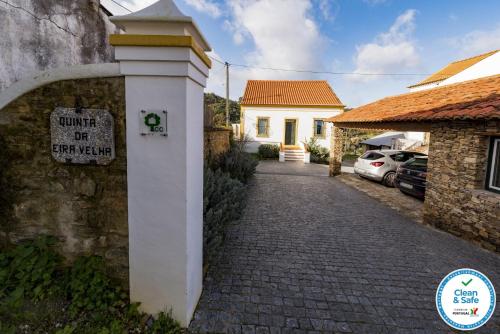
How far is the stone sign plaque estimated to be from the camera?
2422 millimetres

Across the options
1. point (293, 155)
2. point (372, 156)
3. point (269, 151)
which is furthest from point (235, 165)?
point (293, 155)

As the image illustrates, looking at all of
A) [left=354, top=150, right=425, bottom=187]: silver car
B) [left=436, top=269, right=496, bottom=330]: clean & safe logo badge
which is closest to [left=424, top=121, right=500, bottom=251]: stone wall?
[left=436, top=269, right=496, bottom=330]: clean & safe logo badge

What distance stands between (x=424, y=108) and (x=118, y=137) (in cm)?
802

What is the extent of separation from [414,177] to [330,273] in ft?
21.0

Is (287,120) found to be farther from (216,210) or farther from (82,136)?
(82,136)

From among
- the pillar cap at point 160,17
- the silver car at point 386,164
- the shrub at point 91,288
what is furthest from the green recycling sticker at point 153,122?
the silver car at point 386,164

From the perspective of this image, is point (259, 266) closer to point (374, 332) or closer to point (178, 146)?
point (374, 332)

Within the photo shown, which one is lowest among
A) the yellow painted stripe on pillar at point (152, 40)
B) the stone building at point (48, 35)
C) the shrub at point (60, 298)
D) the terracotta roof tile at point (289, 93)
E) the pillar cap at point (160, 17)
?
the shrub at point (60, 298)

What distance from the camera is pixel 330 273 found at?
12.3ft

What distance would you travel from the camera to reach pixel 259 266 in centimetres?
386

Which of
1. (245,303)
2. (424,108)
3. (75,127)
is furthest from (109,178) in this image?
(424,108)

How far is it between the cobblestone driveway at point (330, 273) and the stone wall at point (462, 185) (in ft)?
1.08

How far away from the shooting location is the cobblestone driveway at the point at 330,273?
272cm

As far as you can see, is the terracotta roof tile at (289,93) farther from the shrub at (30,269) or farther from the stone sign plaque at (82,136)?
the shrub at (30,269)
